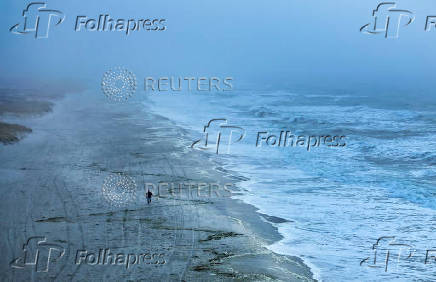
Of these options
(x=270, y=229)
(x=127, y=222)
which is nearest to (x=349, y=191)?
(x=270, y=229)

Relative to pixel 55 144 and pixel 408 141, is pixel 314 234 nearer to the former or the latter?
pixel 55 144

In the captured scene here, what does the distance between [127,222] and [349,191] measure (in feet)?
31.0

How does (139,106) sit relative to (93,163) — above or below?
above

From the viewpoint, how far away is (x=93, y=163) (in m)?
24.2

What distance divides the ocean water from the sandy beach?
3.24 feet

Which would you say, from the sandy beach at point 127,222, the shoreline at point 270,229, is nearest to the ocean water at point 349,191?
the shoreline at point 270,229

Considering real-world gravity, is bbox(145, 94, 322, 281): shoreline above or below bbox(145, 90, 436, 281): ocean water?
below

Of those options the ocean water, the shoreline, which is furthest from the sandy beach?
the ocean water

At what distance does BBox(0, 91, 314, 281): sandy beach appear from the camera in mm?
12625

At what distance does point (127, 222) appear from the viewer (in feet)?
52.2

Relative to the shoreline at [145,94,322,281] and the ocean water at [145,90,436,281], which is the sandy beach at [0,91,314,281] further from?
the ocean water at [145,90,436,281]

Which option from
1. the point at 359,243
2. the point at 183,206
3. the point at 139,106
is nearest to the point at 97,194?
the point at 183,206

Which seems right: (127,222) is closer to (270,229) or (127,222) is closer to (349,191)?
(270,229)

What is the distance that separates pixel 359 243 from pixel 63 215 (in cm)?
928
